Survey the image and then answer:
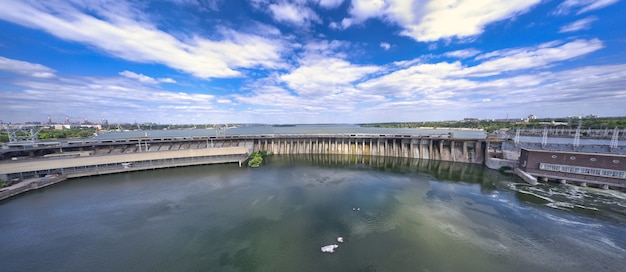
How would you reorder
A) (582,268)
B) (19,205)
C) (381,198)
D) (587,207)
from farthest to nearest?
(381,198), (19,205), (587,207), (582,268)

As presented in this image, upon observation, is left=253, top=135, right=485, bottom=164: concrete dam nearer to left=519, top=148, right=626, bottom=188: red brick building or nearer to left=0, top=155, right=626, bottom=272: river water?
left=519, top=148, right=626, bottom=188: red brick building

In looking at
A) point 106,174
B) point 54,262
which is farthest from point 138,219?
point 106,174

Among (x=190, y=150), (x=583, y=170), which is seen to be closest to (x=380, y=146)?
(x=583, y=170)

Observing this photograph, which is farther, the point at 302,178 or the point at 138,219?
the point at 302,178

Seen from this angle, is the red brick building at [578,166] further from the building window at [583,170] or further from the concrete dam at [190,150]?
the concrete dam at [190,150]

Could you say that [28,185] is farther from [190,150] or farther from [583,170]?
[583,170]

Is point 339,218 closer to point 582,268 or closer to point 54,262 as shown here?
point 582,268

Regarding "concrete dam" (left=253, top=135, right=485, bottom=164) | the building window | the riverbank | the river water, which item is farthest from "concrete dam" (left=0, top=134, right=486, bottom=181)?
the building window
